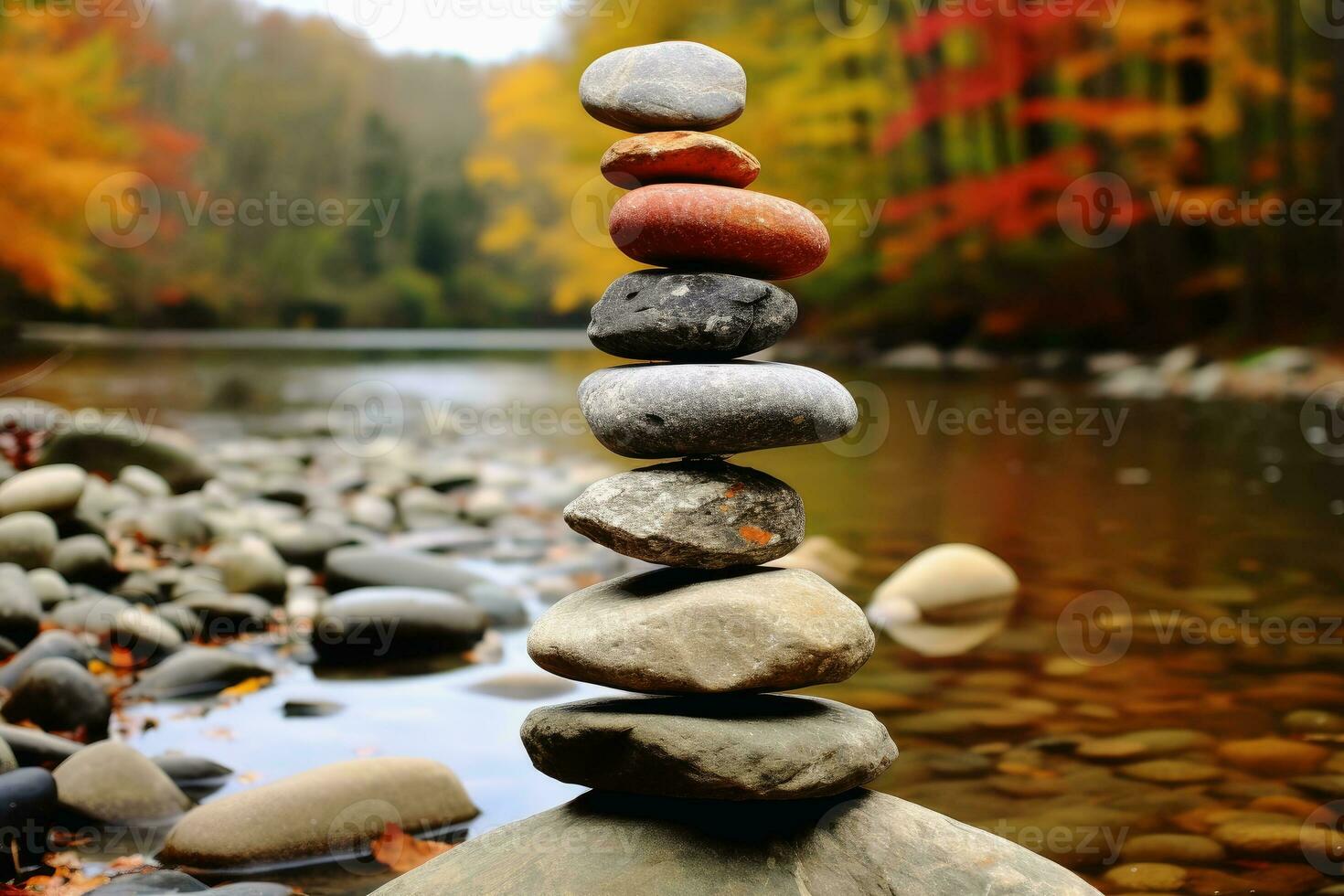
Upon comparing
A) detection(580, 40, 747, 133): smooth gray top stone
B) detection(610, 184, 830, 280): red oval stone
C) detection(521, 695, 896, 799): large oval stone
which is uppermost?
→ detection(580, 40, 747, 133): smooth gray top stone

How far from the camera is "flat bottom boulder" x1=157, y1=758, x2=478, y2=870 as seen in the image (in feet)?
9.79

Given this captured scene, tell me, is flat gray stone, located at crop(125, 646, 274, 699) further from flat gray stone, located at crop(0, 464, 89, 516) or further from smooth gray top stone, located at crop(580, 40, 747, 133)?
smooth gray top stone, located at crop(580, 40, 747, 133)

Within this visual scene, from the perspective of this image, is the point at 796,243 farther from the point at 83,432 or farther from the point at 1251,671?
the point at 83,432

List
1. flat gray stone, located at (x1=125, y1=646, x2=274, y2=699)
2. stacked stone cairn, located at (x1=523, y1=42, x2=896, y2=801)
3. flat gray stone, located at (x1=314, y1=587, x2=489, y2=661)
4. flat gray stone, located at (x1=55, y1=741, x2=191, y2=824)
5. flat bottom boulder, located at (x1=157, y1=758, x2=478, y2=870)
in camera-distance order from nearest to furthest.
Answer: stacked stone cairn, located at (x1=523, y1=42, x2=896, y2=801), flat bottom boulder, located at (x1=157, y1=758, x2=478, y2=870), flat gray stone, located at (x1=55, y1=741, x2=191, y2=824), flat gray stone, located at (x1=125, y1=646, x2=274, y2=699), flat gray stone, located at (x1=314, y1=587, x2=489, y2=661)

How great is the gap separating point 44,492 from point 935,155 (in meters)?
20.1

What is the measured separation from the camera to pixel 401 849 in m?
3.10

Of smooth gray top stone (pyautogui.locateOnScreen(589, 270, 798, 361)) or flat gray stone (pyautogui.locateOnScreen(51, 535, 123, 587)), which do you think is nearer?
smooth gray top stone (pyautogui.locateOnScreen(589, 270, 798, 361))

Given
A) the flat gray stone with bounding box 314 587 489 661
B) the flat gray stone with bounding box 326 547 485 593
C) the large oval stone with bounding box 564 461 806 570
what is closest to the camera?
the large oval stone with bounding box 564 461 806 570

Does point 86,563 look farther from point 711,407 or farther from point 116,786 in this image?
point 711,407

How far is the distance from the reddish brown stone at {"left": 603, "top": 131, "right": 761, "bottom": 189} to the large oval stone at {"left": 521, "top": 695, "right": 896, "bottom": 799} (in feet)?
4.18

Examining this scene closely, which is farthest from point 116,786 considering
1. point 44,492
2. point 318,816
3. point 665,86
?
point 44,492

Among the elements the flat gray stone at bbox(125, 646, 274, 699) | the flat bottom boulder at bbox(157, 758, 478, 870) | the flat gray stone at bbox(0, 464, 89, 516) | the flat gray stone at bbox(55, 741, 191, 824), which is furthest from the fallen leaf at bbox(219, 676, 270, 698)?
the flat gray stone at bbox(0, 464, 89, 516)

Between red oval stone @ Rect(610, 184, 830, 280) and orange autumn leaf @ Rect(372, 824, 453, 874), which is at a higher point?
red oval stone @ Rect(610, 184, 830, 280)

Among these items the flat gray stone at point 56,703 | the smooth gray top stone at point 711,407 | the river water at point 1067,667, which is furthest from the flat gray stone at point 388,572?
the smooth gray top stone at point 711,407
